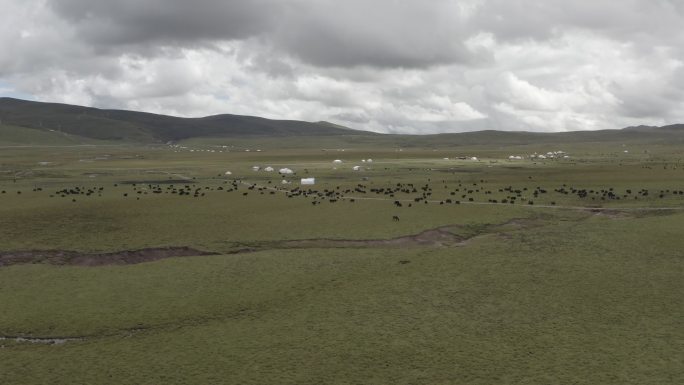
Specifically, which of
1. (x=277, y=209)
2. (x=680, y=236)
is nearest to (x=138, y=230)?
(x=277, y=209)

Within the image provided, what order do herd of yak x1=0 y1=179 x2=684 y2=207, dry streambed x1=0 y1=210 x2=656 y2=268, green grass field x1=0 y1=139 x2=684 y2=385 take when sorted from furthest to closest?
1. herd of yak x1=0 y1=179 x2=684 y2=207
2. dry streambed x1=0 y1=210 x2=656 y2=268
3. green grass field x1=0 y1=139 x2=684 y2=385

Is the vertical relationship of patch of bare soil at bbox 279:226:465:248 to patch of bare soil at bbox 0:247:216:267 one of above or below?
above

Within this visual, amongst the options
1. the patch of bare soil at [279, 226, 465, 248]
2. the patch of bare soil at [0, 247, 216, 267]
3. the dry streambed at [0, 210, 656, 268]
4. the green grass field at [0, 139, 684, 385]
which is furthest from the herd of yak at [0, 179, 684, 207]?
the patch of bare soil at [0, 247, 216, 267]

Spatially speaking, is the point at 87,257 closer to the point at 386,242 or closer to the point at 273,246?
the point at 273,246

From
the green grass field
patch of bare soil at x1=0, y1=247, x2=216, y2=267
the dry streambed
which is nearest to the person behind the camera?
the green grass field

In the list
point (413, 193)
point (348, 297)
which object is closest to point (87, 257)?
point (348, 297)

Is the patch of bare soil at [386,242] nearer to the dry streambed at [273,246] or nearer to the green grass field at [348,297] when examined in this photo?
the dry streambed at [273,246]

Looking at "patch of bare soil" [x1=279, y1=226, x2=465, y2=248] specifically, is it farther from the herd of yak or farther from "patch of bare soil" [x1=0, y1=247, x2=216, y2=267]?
the herd of yak

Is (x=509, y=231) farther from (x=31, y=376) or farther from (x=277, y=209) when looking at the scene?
(x=31, y=376)
